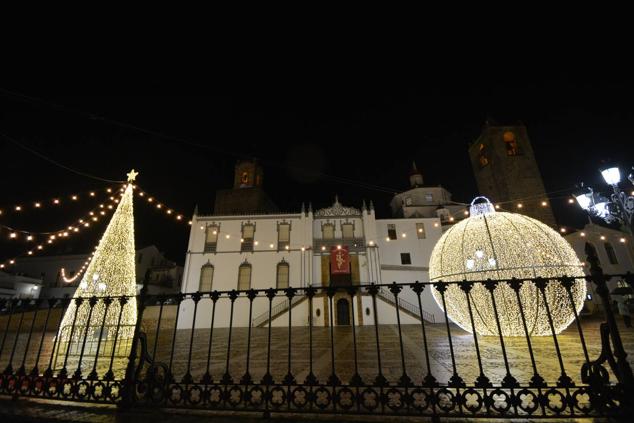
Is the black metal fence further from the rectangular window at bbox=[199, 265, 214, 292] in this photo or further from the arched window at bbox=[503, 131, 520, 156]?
the arched window at bbox=[503, 131, 520, 156]

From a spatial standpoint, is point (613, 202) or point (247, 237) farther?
point (247, 237)

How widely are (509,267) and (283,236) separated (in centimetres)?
1870

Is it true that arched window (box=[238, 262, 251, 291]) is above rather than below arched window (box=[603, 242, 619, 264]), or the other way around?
below

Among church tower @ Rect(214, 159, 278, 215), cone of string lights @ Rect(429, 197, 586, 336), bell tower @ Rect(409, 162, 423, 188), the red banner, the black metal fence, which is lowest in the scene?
the black metal fence

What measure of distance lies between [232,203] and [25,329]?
18.3 m

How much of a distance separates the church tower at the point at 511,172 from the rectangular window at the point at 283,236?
21.4 metres

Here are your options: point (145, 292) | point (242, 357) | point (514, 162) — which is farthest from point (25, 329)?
point (514, 162)

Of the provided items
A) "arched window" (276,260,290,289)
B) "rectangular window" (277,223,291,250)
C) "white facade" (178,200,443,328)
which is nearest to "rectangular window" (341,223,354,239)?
"white facade" (178,200,443,328)

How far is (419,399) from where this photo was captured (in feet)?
10.4

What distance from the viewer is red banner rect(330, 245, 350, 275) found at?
22.6m

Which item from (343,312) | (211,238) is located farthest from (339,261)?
(211,238)

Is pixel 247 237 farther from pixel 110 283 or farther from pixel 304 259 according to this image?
pixel 110 283

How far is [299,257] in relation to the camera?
23.3m

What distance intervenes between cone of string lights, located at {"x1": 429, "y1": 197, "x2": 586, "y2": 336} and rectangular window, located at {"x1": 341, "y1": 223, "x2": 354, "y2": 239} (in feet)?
51.2
